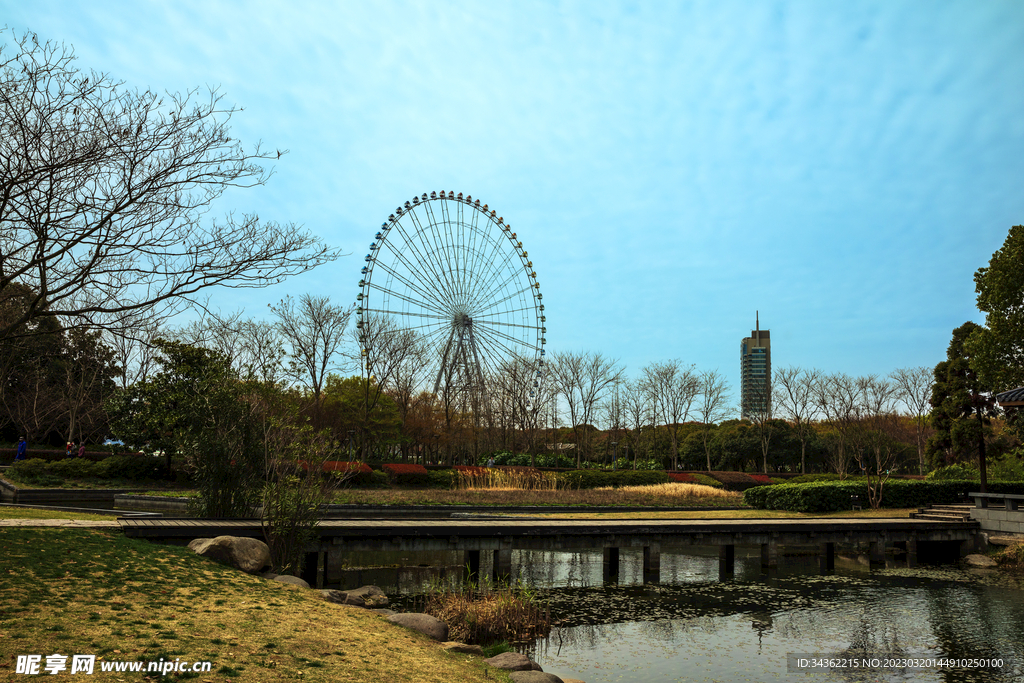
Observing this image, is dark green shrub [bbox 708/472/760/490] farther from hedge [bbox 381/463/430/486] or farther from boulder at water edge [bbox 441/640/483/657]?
boulder at water edge [bbox 441/640/483/657]

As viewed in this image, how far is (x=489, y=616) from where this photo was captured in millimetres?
11234

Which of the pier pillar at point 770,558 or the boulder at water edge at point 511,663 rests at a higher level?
the boulder at water edge at point 511,663

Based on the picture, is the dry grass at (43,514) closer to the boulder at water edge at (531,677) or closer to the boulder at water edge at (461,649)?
the boulder at water edge at (461,649)

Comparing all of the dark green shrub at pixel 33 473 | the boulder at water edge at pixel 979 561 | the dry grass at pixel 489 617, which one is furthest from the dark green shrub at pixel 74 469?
the boulder at water edge at pixel 979 561

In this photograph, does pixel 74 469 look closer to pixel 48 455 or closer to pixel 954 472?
pixel 48 455

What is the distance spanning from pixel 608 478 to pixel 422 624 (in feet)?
88.5

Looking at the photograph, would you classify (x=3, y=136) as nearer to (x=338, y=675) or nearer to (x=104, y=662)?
(x=104, y=662)

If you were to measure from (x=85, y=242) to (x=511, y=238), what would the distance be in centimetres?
3281

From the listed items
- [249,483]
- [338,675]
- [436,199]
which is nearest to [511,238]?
[436,199]

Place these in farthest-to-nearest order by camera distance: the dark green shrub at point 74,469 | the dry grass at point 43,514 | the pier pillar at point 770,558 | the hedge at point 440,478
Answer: the hedge at point 440,478 → the dark green shrub at point 74,469 → the pier pillar at point 770,558 → the dry grass at point 43,514

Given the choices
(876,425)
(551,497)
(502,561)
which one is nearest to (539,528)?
(502,561)

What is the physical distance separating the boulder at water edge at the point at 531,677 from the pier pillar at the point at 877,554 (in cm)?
1687

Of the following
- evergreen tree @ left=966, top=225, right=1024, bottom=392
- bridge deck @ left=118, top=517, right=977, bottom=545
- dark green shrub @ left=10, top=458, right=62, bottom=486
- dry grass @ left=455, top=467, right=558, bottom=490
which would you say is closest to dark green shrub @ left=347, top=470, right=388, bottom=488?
dry grass @ left=455, top=467, right=558, bottom=490

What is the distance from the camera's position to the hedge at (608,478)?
112 feet
